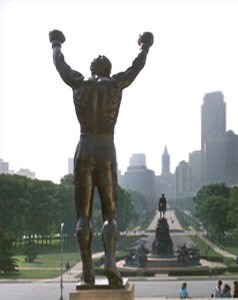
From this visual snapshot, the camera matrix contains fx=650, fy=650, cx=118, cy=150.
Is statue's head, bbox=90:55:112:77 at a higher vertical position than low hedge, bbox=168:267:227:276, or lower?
higher

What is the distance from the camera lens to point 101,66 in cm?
1045

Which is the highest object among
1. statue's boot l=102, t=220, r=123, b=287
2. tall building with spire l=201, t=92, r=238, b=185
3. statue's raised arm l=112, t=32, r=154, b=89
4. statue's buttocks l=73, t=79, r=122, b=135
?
tall building with spire l=201, t=92, r=238, b=185

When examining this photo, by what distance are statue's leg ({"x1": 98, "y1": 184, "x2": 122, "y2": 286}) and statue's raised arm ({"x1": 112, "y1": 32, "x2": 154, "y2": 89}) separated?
164 cm

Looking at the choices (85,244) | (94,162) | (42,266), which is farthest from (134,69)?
(42,266)

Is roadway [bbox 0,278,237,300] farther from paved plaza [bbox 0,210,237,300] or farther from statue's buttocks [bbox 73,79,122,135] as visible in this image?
statue's buttocks [bbox 73,79,122,135]

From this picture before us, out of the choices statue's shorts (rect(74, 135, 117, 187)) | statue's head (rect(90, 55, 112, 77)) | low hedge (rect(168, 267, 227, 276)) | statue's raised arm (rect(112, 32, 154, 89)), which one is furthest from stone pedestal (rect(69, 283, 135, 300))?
low hedge (rect(168, 267, 227, 276))

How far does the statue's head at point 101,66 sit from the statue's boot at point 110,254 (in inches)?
93.9

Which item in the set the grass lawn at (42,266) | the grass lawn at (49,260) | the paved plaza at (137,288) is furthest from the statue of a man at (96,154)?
the grass lawn at (49,260)

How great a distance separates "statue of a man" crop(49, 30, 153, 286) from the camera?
10.1 meters

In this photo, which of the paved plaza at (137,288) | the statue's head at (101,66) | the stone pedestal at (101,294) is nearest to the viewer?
the stone pedestal at (101,294)

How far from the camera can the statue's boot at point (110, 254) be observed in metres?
9.80

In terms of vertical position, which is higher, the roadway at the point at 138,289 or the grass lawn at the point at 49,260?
the grass lawn at the point at 49,260

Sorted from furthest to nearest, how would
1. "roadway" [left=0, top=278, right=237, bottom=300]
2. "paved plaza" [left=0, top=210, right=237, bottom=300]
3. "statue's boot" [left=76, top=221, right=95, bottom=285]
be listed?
"paved plaza" [left=0, top=210, right=237, bottom=300], "roadway" [left=0, top=278, right=237, bottom=300], "statue's boot" [left=76, top=221, right=95, bottom=285]

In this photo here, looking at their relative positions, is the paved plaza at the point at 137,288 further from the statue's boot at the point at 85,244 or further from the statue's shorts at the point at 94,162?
the statue's shorts at the point at 94,162
